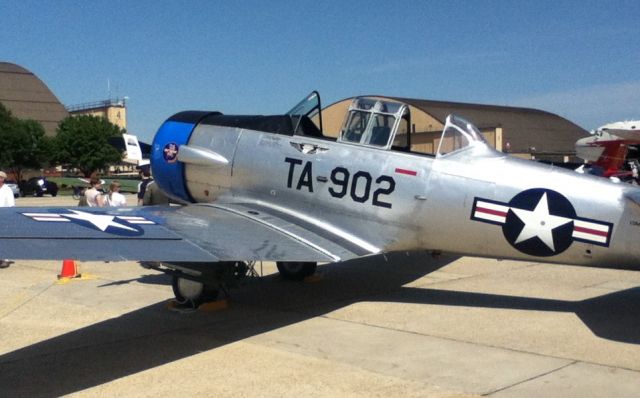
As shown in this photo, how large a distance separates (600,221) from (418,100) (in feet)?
174

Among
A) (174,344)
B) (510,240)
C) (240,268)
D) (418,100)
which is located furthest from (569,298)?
(418,100)

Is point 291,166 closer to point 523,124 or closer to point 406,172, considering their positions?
point 406,172

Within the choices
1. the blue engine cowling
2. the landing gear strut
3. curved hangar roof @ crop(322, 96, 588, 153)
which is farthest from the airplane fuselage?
curved hangar roof @ crop(322, 96, 588, 153)

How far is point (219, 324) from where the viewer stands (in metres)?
7.06

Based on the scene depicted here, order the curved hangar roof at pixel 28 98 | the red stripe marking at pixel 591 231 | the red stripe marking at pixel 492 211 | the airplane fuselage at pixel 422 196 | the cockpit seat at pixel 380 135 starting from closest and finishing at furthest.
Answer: the red stripe marking at pixel 591 231 < the airplane fuselage at pixel 422 196 < the red stripe marking at pixel 492 211 < the cockpit seat at pixel 380 135 < the curved hangar roof at pixel 28 98

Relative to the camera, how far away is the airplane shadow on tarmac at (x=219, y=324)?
5469 millimetres

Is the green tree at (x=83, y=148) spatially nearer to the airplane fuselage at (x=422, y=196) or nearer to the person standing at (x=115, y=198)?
the person standing at (x=115, y=198)

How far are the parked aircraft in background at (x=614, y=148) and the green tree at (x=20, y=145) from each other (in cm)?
5388

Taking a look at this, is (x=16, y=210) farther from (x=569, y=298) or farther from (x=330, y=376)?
(x=569, y=298)

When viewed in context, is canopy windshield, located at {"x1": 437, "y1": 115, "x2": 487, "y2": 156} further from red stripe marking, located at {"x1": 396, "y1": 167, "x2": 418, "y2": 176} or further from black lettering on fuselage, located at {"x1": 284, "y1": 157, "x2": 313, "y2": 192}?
black lettering on fuselage, located at {"x1": 284, "y1": 157, "x2": 313, "y2": 192}

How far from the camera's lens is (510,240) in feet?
23.0

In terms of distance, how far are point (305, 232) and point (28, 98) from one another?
9957 centimetres

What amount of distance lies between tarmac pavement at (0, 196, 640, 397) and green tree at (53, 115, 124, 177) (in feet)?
214

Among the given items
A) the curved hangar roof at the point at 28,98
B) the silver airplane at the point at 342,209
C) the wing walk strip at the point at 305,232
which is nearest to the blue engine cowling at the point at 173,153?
the silver airplane at the point at 342,209
